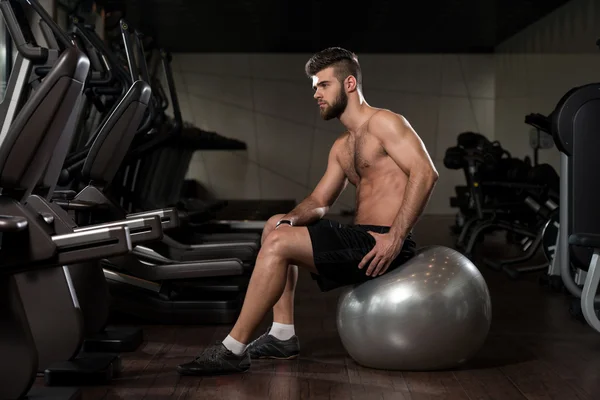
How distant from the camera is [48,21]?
3842 mm

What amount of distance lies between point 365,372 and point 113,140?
1.42 m

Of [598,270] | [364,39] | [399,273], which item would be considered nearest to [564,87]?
[364,39]

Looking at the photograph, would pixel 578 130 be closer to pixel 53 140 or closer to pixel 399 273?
pixel 399 273

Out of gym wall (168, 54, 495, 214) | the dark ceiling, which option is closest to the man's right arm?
the dark ceiling

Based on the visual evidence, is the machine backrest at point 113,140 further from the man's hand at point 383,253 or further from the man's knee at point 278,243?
the man's hand at point 383,253

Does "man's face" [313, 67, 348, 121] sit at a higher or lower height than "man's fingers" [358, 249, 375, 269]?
higher

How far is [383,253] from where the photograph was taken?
3.15 m

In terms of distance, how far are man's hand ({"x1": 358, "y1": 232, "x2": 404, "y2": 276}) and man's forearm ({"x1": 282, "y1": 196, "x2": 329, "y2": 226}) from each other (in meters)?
0.35

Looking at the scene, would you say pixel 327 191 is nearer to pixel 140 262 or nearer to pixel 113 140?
pixel 113 140

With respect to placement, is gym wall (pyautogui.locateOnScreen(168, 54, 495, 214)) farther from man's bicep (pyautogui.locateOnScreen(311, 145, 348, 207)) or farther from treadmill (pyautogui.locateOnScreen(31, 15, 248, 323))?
man's bicep (pyautogui.locateOnScreen(311, 145, 348, 207))

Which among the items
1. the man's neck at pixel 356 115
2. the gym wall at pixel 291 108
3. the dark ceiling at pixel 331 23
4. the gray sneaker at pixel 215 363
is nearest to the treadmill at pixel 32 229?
the gray sneaker at pixel 215 363

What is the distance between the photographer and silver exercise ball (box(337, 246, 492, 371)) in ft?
10.2

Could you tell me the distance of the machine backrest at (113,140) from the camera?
12.0 feet

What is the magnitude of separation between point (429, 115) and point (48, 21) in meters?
10.1
